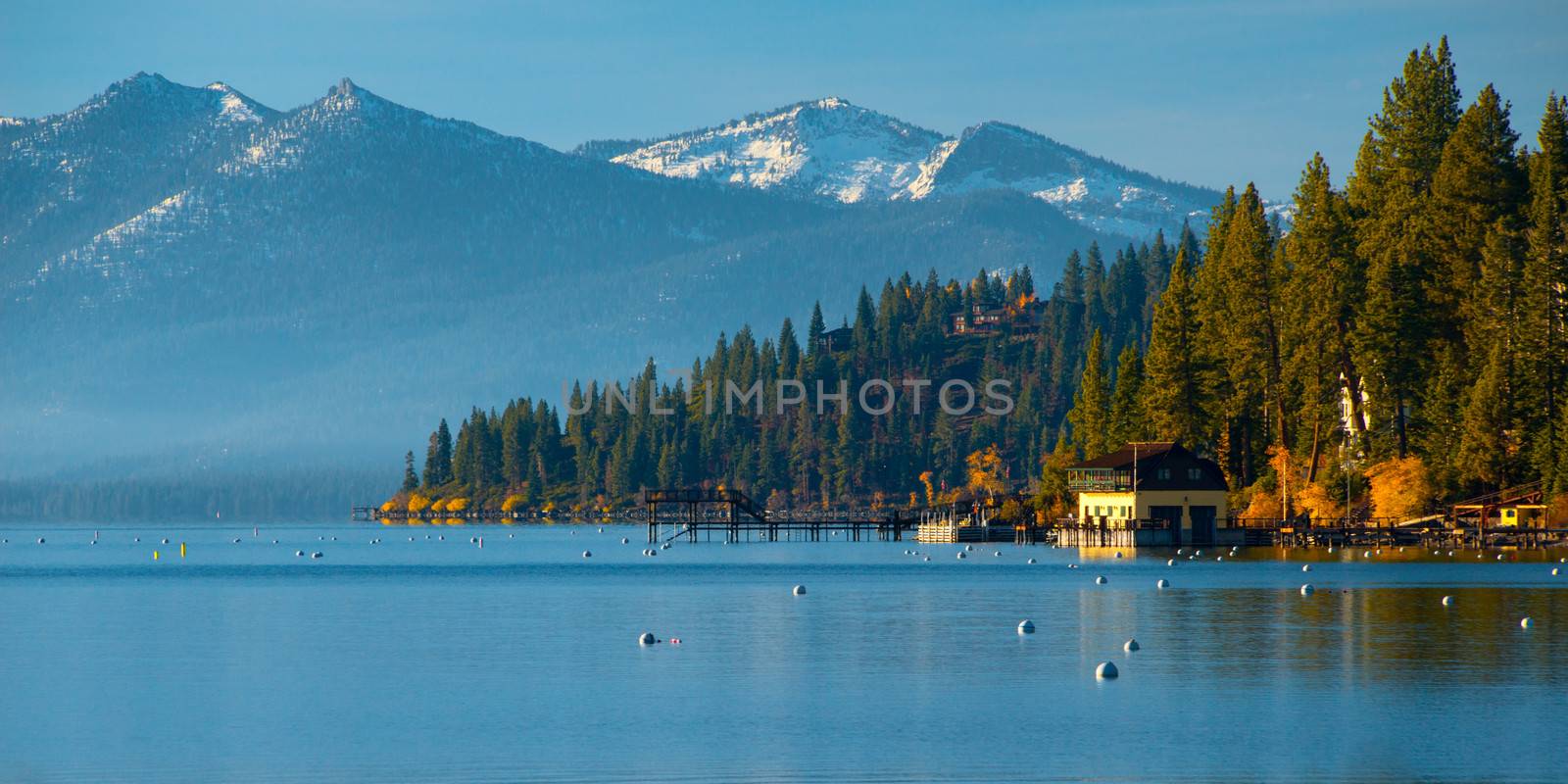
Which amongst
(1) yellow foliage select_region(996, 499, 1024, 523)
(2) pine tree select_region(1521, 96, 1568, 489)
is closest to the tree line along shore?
(2) pine tree select_region(1521, 96, 1568, 489)

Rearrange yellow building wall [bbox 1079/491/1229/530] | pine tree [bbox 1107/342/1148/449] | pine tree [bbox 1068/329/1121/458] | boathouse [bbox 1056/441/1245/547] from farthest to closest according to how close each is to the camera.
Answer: pine tree [bbox 1068/329/1121/458] < pine tree [bbox 1107/342/1148/449] < yellow building wall [bbox 1079/491/1229/530] < boathouse [bbox 1056/441/1245/547]

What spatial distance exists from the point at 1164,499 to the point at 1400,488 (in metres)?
15.4

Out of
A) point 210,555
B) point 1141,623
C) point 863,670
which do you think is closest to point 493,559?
point 210,555

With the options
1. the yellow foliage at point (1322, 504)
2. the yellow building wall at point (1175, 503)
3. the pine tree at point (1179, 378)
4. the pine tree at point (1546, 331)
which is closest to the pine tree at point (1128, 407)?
the pine tree at point (1179, 378)

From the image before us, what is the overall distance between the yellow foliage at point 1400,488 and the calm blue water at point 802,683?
3217 cm

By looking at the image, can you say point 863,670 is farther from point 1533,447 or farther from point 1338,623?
point 1533,447

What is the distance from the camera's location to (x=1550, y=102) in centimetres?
14000

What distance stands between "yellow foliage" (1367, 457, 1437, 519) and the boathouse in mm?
9165

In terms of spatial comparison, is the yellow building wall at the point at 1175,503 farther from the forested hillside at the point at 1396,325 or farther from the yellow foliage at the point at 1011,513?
the yellow foliage at the point at 1011,513

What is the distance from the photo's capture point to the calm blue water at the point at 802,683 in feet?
143

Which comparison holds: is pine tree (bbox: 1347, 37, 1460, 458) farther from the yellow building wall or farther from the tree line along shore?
the yellow building wall

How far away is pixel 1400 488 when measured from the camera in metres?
137

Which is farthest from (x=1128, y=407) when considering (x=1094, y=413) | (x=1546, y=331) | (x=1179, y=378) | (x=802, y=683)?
(x=802, y=683)

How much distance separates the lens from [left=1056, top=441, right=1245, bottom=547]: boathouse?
143125 millimetres
